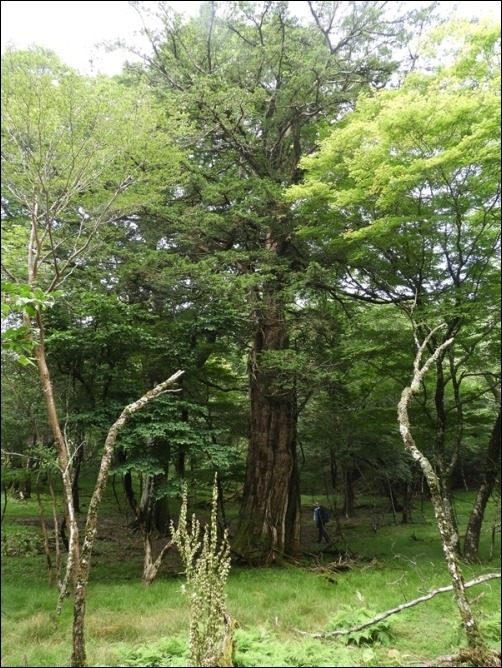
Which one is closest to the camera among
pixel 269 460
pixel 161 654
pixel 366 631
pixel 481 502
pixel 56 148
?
pixel 161 654

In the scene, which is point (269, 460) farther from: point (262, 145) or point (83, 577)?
point (262, 145)

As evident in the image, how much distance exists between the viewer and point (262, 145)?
35.9 feet

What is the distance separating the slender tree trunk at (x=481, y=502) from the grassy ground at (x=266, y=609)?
0.34 meters

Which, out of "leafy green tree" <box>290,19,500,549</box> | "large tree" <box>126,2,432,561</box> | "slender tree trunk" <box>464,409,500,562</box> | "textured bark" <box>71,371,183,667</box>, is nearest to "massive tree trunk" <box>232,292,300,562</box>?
"large tree" <box>126,2,432,561</box>

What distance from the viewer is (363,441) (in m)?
12.9

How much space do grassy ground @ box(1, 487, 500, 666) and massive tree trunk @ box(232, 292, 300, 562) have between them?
30.1 inches

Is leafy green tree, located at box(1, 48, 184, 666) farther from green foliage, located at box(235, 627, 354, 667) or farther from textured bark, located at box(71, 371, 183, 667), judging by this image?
green foliage, located at box(235, 627, 354, 667)

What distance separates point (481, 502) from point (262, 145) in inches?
358

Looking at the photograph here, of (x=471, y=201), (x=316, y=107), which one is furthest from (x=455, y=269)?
(x=316, y=107)

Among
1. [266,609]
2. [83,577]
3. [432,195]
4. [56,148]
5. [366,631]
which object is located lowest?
[266,609]

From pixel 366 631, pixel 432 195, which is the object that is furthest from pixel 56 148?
pixel 366 631

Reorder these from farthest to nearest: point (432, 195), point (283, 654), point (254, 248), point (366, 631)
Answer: point (254, 248) → point (432, 195) → point (366, 631) → point (283, 654)

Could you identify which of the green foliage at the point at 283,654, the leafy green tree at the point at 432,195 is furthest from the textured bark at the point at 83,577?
Result: the leafy green tree at the point at 432,195

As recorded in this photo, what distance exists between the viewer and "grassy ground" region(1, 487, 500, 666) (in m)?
3.97
